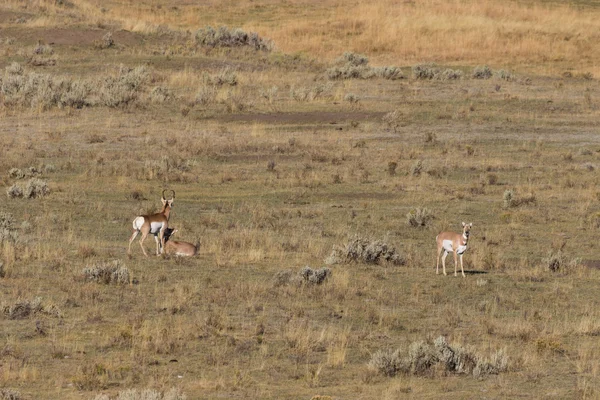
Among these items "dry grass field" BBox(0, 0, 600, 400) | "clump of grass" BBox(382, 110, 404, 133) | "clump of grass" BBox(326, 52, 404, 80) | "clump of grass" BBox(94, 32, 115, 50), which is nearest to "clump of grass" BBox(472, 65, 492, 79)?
"dry grass field" BBox(0, 0, 600, 400)

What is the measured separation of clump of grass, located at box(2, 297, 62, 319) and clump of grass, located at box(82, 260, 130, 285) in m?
1.65

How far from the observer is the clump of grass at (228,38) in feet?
171

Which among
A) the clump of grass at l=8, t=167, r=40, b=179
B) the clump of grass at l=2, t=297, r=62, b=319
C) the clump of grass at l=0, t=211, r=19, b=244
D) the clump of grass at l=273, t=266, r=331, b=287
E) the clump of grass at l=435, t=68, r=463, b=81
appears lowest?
the clump of grass at l=2, t=297, r=62, b=319

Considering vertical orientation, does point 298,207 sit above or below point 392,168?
below

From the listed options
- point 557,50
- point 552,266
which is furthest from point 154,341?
point 557,50

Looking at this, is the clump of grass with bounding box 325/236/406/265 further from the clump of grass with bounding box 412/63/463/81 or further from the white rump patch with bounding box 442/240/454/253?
the clump of grass with bounding box 412/63/463/81

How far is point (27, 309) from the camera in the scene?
15.9 metres

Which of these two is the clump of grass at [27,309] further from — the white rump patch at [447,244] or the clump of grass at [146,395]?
the white rump patch at [447,244]

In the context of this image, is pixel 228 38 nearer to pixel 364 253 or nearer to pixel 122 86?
pixel 122 86

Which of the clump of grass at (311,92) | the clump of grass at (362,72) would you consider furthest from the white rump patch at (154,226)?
the clump of grass at (362,72)

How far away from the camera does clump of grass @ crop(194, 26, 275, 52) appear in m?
52.2

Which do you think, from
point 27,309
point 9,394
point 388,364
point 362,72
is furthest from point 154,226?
point 362,72

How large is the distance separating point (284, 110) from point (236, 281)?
21.6 meters

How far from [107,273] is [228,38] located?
35.4 meters
